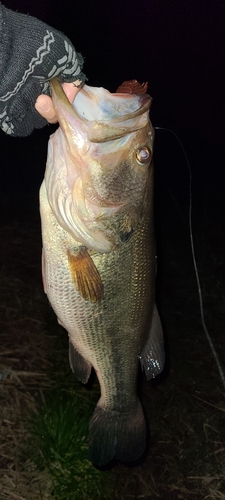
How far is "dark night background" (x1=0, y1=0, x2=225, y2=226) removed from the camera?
1414cm

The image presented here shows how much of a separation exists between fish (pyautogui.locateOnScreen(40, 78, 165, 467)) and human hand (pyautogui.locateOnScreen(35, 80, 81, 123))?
0.02 m

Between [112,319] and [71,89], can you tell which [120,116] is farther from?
[112,319]

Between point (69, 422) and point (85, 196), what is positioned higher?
point (85, 196)

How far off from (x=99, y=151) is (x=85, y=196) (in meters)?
0.15

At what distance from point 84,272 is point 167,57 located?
15209 mm

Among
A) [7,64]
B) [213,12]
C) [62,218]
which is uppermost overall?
[7,64]

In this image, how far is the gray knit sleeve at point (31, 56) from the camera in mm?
1527

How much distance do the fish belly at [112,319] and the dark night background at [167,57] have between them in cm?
1100

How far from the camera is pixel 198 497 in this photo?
3.75 m

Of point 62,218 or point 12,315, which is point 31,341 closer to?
point 12,315

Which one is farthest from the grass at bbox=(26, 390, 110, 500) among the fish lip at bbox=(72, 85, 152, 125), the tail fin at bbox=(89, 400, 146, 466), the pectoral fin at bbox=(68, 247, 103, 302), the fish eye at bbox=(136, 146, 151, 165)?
the fish lip at bbox=(72, 85, 152, 125)

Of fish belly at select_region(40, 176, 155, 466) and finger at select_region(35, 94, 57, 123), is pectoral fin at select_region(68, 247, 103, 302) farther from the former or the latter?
finger at select_region(35, 94, 57, 123)

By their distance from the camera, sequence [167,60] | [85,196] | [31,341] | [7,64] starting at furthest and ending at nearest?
[167,60], [31,341], [85,196], [7,64]

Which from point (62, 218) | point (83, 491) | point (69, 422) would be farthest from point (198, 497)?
point (62, 218)
